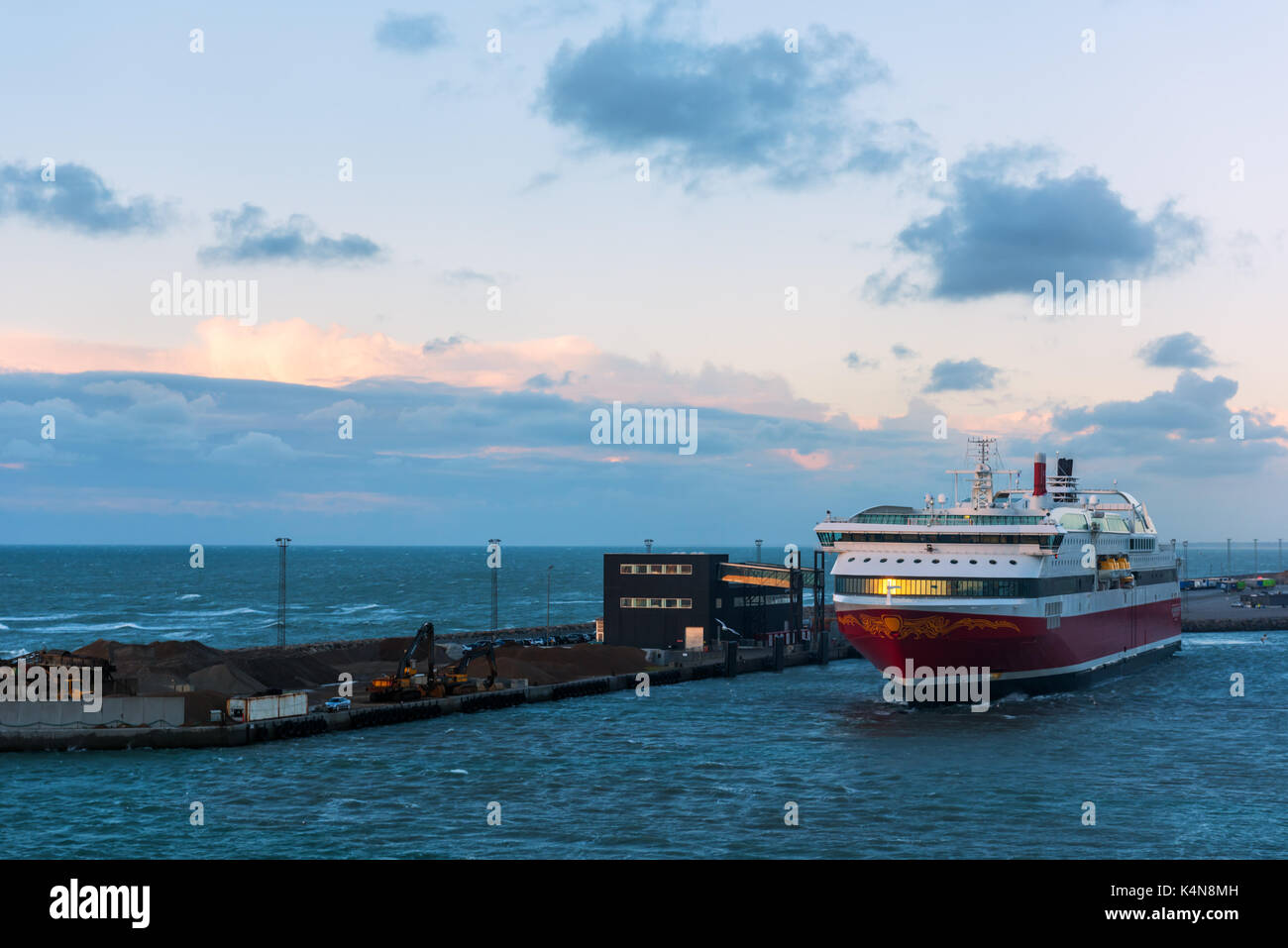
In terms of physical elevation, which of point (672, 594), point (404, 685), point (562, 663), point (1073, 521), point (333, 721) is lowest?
point (333, 721)

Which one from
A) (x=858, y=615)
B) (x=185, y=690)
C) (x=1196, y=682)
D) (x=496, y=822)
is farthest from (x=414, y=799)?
(x=1196, y=682)

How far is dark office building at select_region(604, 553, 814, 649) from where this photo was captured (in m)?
112

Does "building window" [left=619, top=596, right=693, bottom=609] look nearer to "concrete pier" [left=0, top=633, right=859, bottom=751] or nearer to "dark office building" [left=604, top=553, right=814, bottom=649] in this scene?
"dark office building" [left=604, top=553, right=814, bottom=649]

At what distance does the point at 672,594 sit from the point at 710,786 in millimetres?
53569

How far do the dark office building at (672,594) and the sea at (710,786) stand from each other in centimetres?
2061

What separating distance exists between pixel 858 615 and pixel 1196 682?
42.7m

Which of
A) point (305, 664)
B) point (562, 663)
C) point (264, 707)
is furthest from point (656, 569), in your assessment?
point (264, 707)

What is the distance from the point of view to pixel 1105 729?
75.9 meters

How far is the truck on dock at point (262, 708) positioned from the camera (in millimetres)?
70188

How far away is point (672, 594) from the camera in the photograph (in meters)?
113

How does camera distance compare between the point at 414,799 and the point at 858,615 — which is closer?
the point at 414,799

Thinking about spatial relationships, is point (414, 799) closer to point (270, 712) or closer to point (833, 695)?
point (270, 712)

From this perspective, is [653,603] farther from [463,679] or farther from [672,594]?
[463,679]

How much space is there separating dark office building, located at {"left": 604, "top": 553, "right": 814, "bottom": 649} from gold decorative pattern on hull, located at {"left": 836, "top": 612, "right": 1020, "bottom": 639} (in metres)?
33.1
